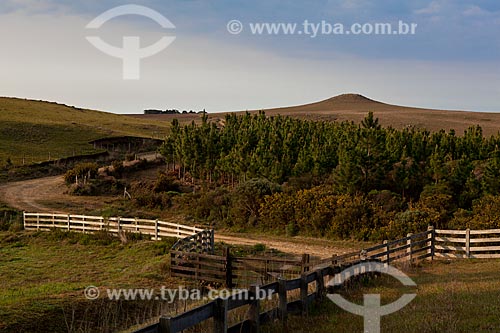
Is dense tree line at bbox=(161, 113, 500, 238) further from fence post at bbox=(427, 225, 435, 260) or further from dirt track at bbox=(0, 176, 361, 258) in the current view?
fence post at bbox=(427, 225, 435, 260)

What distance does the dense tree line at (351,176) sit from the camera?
2803cm

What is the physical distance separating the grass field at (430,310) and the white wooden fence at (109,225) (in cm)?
1262

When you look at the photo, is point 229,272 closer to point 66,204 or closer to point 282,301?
point 282,301

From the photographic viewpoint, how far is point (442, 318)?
8.26 meters

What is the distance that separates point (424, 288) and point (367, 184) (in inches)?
1039

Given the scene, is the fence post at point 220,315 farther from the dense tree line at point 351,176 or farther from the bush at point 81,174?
the bush at point 81,174

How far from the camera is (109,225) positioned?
27.4 m

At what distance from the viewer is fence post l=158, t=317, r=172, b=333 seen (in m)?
6.02

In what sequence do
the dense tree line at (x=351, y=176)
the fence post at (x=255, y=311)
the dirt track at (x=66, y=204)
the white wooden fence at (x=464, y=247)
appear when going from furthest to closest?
the dense tree line at (x=351, y=176)
the dirt track at (x=66, y=204)
the white wooden fence at (x=464, y=247)
the fence post at (x=255, y=311)

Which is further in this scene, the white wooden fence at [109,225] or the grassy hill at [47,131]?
the grassy hill at [47,131]

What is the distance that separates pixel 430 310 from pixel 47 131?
3256 inches

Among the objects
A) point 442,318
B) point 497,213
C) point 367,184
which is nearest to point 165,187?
point 367,184

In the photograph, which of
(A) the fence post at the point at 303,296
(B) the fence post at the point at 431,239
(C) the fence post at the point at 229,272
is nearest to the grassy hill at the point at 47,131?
(C) the fence post at the point at 229,272

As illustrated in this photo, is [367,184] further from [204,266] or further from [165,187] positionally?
[204,266]
